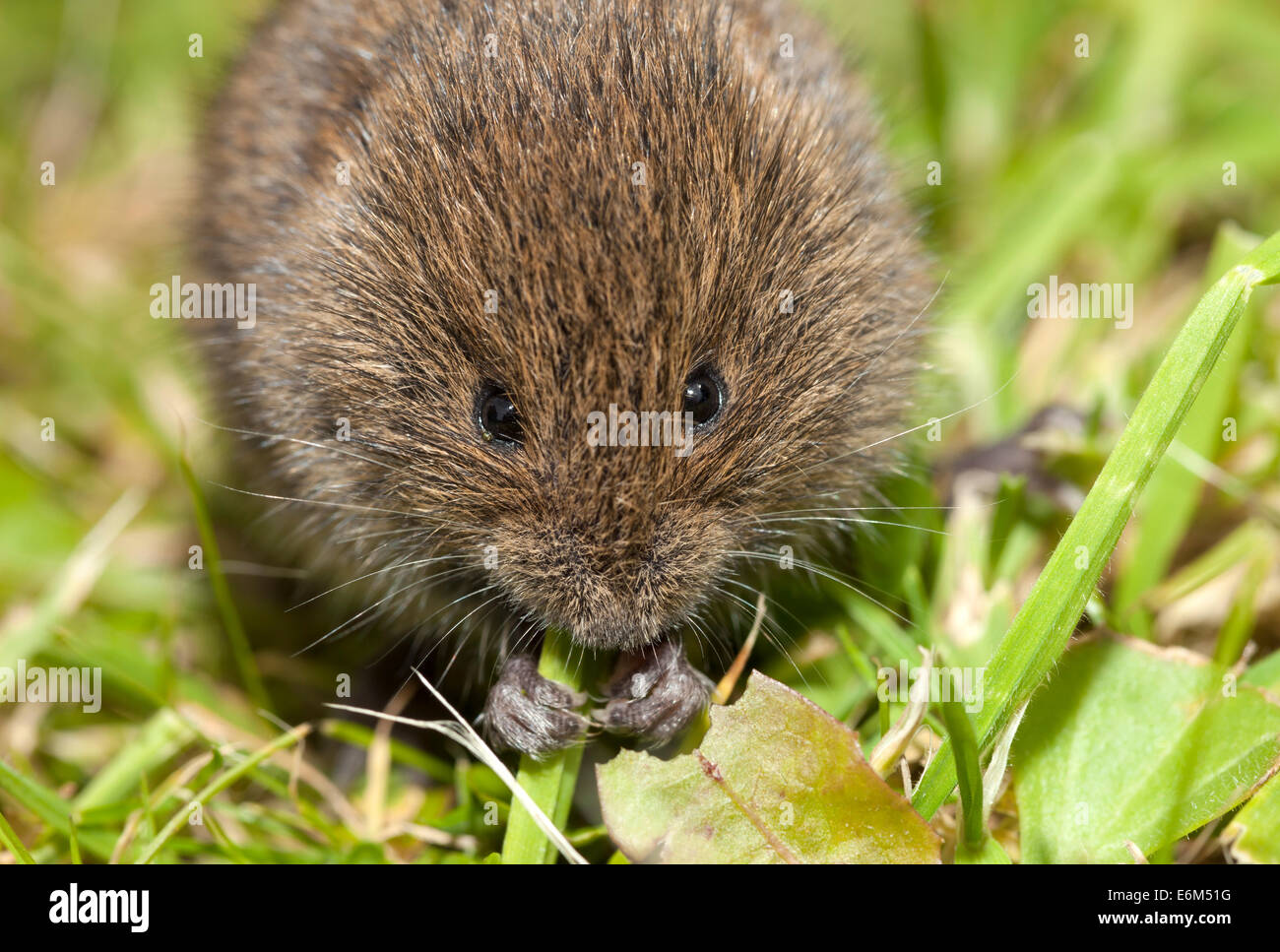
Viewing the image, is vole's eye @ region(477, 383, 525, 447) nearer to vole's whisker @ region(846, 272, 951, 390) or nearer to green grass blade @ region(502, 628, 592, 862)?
green grass blade @ region(502, 628, 592, 862)

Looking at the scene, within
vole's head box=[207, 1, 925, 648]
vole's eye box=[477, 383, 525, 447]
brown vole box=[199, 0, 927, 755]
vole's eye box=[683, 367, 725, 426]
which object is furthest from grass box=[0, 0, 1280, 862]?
vole's eye box=[477, 383, 525, 447]

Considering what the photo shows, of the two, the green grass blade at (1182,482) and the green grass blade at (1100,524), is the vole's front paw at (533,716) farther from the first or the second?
the green grass blade at (1182,482)

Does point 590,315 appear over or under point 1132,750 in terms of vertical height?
over

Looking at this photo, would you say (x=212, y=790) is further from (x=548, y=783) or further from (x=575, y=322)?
(x=575, y=322)

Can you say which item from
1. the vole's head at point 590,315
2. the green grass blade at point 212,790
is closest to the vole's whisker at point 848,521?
the vole's head at point 590,315

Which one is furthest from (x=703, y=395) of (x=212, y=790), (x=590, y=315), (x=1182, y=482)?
(x=1182, y=482)
